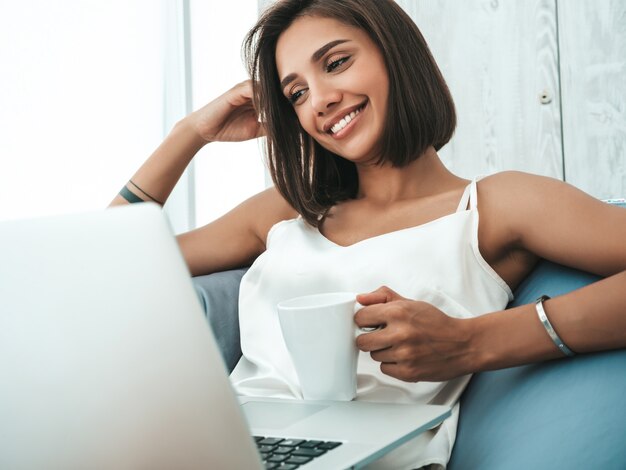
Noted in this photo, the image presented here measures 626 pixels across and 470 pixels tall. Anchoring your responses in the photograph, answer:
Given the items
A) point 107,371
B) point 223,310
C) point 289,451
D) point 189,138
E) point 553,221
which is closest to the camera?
point 107,371

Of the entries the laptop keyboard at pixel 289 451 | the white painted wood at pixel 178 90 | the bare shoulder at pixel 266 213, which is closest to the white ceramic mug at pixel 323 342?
the laptop keyboard at pixel 289 451

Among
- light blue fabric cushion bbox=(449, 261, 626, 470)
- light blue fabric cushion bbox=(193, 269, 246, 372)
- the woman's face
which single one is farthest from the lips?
light blue fabric cushion bbox=(449, 261, 626, 470)

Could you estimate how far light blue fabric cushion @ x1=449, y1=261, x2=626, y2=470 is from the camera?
78 cm

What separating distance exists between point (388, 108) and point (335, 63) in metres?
0.13

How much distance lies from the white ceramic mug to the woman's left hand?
29mm

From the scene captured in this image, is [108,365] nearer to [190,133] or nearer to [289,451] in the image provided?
[289,451]

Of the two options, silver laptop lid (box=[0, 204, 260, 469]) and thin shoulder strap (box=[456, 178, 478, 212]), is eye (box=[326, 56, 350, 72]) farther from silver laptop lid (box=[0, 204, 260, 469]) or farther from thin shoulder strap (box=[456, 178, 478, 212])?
silver laptop lid (box=[0, 204, 260, 469])

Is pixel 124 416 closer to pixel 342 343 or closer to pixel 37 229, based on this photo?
pixel 37 229

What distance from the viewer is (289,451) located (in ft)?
2.29

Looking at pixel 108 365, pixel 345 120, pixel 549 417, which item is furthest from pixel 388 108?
pixel 108 365

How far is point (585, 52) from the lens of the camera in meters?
2.50

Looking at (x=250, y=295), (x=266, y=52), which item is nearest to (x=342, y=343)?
(x=250, y=295)

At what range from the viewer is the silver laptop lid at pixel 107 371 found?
45 cm

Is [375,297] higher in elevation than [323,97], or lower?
lower
